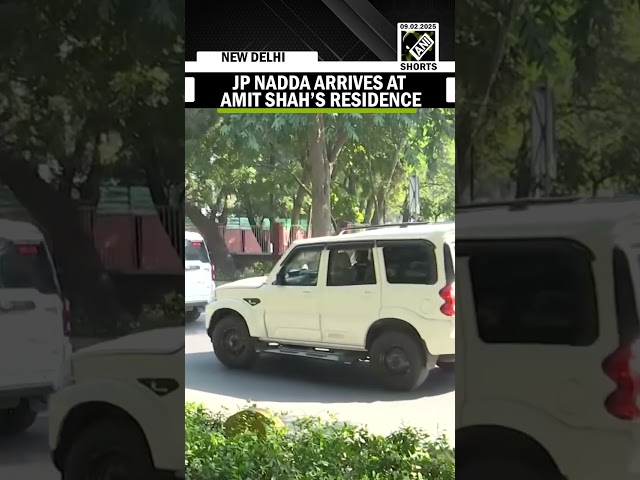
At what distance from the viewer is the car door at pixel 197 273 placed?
3475mm

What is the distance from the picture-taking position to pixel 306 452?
3664 millimetres

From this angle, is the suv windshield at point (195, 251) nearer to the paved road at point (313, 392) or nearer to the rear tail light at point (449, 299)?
the paved road at point (313, 392)

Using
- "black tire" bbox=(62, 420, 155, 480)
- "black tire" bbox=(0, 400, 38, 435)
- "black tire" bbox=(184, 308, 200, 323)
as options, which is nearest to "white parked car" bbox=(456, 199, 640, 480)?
"black tire" bbox=(184, 308, 200, 323)

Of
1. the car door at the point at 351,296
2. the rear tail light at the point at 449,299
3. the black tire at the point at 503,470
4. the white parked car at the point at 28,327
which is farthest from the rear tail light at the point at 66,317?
the black tire at the point at 503,470

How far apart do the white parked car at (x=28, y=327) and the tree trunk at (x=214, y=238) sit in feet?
2.79

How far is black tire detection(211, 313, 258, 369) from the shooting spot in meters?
3.69

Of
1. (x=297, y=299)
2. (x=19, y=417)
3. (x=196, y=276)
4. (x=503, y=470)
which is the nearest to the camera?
(x=503, y=470)

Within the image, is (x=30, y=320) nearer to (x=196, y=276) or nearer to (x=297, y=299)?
(x=196, y=276)

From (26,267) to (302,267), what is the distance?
1.58 metres

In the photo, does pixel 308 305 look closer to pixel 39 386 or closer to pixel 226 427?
pixel 226 427

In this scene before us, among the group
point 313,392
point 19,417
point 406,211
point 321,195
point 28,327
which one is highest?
point 321,195

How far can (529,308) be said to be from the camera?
334 centimetres

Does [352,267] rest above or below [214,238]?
below

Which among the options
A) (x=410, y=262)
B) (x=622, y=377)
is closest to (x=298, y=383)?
(x=410, y=262)
